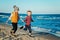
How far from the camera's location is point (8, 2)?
81.1 inches

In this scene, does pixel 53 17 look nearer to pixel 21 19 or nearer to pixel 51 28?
pixel 51 28

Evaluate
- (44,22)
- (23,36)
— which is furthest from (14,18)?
(44,22)

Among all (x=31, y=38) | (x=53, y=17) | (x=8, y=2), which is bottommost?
(x=31, y=38)

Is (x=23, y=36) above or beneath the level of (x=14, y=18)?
beneath

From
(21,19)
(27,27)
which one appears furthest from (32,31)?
(21,19)

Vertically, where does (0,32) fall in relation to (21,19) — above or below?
below

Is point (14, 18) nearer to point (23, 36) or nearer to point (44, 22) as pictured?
point (23, 36)

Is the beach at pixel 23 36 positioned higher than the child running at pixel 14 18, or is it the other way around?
the child running at pixel 14 18

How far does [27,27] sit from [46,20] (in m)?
0.26

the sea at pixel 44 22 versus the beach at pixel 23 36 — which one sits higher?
the sea at pixel 44 22

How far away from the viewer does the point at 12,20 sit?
6.42ft

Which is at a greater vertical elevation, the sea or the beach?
the sea

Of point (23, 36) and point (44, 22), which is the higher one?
point (44, 22)

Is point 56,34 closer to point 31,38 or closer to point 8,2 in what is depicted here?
point 31,38
